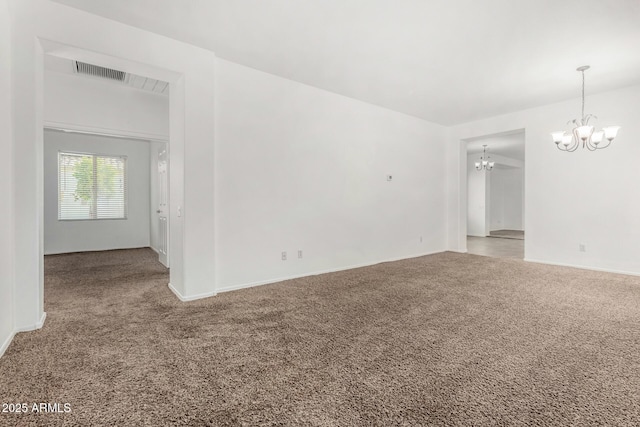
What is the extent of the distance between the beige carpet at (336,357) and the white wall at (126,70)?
48 cm

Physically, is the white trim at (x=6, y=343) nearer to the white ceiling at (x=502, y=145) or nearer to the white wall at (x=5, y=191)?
the white wall at (x=5, y=191)

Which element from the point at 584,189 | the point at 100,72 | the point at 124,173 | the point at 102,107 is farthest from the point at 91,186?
the point at 584,189

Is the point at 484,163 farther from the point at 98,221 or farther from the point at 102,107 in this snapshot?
the point at 98,221

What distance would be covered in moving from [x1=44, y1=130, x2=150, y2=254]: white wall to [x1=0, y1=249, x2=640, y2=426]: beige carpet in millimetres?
3718

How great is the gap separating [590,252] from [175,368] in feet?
20.4

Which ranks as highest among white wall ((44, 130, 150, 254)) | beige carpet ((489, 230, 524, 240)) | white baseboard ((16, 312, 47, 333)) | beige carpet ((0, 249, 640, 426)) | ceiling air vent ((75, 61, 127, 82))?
ceiling air vent ((75, 61, 127, 82))

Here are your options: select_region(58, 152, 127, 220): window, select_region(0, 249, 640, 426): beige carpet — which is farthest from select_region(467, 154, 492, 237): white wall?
select_region(58, 152, 127, 220): window

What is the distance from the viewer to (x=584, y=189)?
5.01 m

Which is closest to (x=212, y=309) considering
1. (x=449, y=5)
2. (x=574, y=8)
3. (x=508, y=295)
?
(x=508, y=295)

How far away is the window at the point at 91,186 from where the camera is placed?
22.0ft

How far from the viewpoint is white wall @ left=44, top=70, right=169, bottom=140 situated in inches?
170

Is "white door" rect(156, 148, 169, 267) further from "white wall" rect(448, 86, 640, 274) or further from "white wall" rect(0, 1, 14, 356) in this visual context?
"white wall" rect(448, 86, 640, 274)

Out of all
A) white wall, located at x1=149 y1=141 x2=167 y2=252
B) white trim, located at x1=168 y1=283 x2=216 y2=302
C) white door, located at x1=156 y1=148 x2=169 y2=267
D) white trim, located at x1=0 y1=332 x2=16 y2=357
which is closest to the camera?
white trim, located at x1=0 y1=332 x2=16 y2=357

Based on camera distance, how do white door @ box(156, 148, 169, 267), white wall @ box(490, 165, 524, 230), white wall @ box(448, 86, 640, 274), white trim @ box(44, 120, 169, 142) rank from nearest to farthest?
white trim @ box(44, 120, 169, 142)
white wall @ box(448, 86, 640, 274)
white door @ box(156, 148, 169, 267)
white wall @ box(490, 165, 524, 230)
